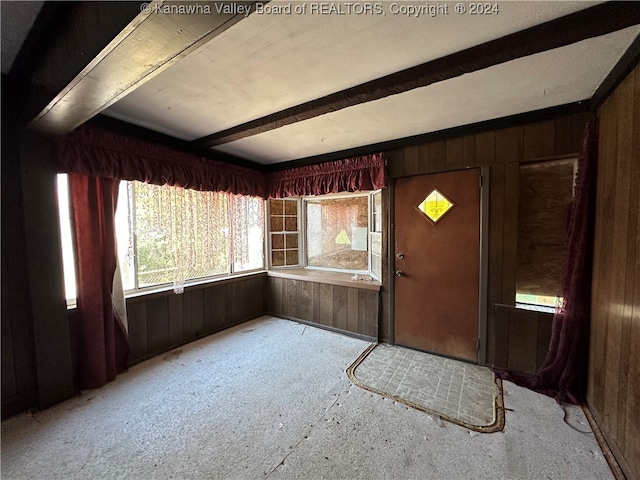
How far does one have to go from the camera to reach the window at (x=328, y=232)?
329 centimetres

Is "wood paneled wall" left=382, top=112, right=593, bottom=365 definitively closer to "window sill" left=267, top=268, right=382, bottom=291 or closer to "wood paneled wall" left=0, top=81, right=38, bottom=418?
"window sill" left=267, top=268, right=382, bottom=291

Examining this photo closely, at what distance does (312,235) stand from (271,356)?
6.25ft

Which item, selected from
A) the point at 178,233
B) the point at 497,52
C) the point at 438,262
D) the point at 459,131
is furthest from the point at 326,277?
the point at 497,52

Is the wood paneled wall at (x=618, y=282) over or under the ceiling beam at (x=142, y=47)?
under

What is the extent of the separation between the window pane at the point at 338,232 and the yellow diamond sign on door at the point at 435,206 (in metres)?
0.88

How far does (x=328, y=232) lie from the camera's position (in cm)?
370

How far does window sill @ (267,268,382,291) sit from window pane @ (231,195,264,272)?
0.34m

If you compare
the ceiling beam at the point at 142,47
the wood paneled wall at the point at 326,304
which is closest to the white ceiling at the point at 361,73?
the ceiling beam at the point at 142,47

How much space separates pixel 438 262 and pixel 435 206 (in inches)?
22.4

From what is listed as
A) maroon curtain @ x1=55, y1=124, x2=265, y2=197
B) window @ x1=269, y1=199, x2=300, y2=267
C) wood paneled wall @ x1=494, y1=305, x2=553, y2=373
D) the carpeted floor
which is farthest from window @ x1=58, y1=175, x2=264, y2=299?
wood paneled wall @ x1=494, y1=305, x2=553, y2=373

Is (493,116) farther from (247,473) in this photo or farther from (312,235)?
(247,473)

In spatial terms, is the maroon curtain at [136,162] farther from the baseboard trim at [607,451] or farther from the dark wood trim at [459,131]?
the baseboard trim at [607,451]

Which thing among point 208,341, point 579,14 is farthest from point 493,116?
point 208,341

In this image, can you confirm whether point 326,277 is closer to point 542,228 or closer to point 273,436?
point 273,436
